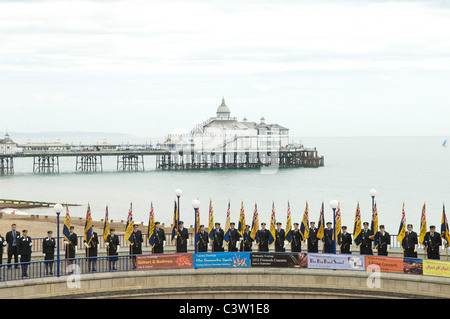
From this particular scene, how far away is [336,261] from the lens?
64.0 ft

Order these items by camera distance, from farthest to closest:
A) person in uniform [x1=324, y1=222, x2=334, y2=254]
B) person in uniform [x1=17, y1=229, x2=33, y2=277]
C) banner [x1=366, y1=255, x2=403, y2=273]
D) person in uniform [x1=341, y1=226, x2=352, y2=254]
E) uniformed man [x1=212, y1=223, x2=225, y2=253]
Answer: uniformed man [x1=212, y1=223, x2=225, y2=253]
person in uniform [x1=324, y1=222, x2=334, y2=254]
person in uniform [x1=341, y1=226, x2=352, y2=254]
person in uniform [x1=17, y1=229, x2=33, y2=277]
banner [x1=366, y1=255, x2=403, y2=273]

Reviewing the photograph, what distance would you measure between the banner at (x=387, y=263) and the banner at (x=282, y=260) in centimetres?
204

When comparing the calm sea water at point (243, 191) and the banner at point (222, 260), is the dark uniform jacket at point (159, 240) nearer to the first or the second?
the banner at point (222, 260)

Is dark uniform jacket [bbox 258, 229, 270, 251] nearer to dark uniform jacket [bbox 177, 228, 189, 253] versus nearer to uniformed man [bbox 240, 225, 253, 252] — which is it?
uniformed man [bbox 240, 225, 253, 252]

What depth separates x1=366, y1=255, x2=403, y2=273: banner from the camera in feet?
62.3

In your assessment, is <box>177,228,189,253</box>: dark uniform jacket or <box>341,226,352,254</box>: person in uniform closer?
<box>341,226,352,254</box>: person in uniform

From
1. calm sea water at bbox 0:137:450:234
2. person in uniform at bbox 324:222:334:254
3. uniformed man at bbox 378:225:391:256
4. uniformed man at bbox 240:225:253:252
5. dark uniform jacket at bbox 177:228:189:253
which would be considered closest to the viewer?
uniformed man at bbox 378:225:391:256

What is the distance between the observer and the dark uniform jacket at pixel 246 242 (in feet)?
71.5

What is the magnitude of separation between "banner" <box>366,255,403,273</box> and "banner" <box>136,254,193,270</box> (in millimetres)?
5623

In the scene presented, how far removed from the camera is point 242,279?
19750 millimetres

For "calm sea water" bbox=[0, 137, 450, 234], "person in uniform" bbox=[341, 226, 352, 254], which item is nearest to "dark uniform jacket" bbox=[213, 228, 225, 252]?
"person in uniform" bbox=[341, 226, 352, 254]

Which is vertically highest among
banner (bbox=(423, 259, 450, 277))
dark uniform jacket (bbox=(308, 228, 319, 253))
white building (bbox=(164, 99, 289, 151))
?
white building (bbox=(164, 99, 289, 151))
